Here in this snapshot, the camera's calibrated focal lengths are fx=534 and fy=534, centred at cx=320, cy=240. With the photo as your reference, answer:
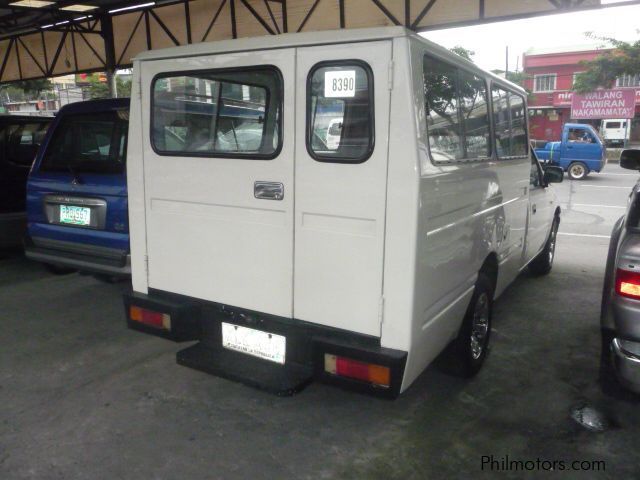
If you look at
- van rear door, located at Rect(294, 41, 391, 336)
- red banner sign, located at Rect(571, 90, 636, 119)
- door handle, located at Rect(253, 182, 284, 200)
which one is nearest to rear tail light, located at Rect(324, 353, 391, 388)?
van rear door, located at Rect(294, 41, 391, 336)

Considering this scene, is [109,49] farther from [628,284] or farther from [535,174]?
[628,284]

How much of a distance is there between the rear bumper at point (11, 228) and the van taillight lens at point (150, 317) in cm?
333

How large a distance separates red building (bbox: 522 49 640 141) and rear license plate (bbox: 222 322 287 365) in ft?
128

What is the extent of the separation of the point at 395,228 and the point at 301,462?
1301 mm

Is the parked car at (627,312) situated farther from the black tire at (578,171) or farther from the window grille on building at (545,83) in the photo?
the window grille on building at (545,83)

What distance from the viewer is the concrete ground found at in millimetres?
2723

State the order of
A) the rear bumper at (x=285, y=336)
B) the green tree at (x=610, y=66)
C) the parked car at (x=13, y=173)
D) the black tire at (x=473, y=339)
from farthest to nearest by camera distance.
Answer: the green tree at (x=610, y=66)
the parked car at (x=13, y=173)
the black tire at (x=473, y=339)
the rear bumper at (x=285, y=336)

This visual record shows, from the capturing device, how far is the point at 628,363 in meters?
2.75

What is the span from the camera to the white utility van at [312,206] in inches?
99.1

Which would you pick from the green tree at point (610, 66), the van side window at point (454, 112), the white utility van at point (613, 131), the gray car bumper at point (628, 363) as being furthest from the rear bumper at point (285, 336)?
the white utility van at point (613, 131)

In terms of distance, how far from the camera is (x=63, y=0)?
9562 mm

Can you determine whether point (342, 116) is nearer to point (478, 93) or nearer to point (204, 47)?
point (204, 47)

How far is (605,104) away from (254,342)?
32.1 meters

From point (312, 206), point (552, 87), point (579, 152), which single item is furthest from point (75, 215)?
point (552, 87)
